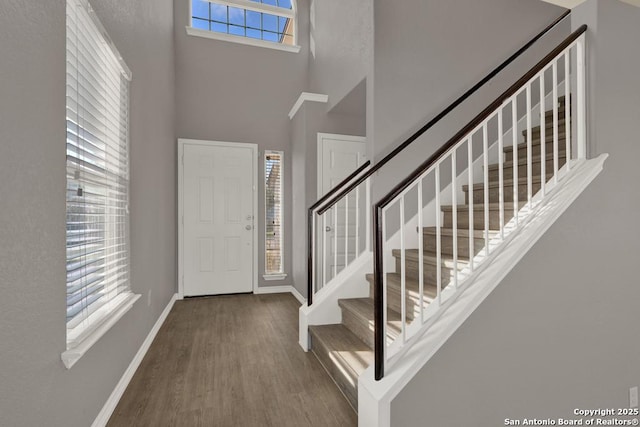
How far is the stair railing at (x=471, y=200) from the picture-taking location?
168 cm

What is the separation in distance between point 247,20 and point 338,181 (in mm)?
2846

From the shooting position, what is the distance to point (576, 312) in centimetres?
186

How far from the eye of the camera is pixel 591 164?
189 cm

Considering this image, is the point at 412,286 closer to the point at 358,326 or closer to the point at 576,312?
the point at 358,326

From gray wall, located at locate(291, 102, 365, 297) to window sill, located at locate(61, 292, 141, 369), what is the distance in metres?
2.26

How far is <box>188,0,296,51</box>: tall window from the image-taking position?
4.86 meters

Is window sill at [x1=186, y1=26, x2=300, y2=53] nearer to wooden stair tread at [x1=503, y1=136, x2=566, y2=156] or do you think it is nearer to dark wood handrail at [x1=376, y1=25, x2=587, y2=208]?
wooden stair tread at [x1=503, y1=136, x2=566, y2=156]

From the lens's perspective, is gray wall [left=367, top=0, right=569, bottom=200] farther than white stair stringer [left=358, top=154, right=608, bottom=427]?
Yes

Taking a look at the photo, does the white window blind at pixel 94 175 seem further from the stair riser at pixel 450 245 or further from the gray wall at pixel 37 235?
the stair riser at pixel 450 245

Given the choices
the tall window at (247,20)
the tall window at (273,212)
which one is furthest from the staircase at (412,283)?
the tall window at (247,20)

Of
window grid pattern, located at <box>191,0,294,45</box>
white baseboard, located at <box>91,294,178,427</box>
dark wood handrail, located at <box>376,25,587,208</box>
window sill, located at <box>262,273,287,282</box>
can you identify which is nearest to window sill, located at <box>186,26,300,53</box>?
window grid pattern, located at <box>191,0,294,45</box>

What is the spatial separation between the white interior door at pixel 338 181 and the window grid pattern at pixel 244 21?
2050 mm

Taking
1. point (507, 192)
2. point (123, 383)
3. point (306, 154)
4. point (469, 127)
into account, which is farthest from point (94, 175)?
point (507, 192)

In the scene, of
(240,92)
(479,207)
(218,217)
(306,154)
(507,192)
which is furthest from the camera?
(240,92)
